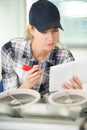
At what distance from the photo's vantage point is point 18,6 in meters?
2.60

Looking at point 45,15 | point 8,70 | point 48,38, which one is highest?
point 45,15

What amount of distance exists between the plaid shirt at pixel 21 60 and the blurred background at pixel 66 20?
1152mm

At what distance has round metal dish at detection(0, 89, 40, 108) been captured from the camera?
52 cm

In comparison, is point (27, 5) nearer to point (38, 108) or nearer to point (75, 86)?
point (75, 86)

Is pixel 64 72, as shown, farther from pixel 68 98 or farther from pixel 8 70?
pixel 68 98

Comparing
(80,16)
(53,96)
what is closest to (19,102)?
(53,96)

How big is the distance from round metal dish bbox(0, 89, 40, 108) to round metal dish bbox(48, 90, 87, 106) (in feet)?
0.11

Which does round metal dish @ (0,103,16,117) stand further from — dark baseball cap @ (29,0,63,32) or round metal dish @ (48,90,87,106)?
dark baseball cap @ (29,0,63,32)

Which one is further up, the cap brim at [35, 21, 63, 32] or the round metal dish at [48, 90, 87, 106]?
the cap brim at [35, 21, 63, 32]

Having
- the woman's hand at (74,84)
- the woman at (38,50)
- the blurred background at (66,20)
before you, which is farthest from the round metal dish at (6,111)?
the blurred background at (66,20)

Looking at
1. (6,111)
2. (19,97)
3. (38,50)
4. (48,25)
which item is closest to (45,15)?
(48,25)

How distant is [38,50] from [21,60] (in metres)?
0.10

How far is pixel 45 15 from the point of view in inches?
45.7

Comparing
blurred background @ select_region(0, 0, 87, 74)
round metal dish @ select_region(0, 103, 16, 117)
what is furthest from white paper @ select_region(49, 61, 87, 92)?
blurred background @ select_region(0, 0, 87, 74)
